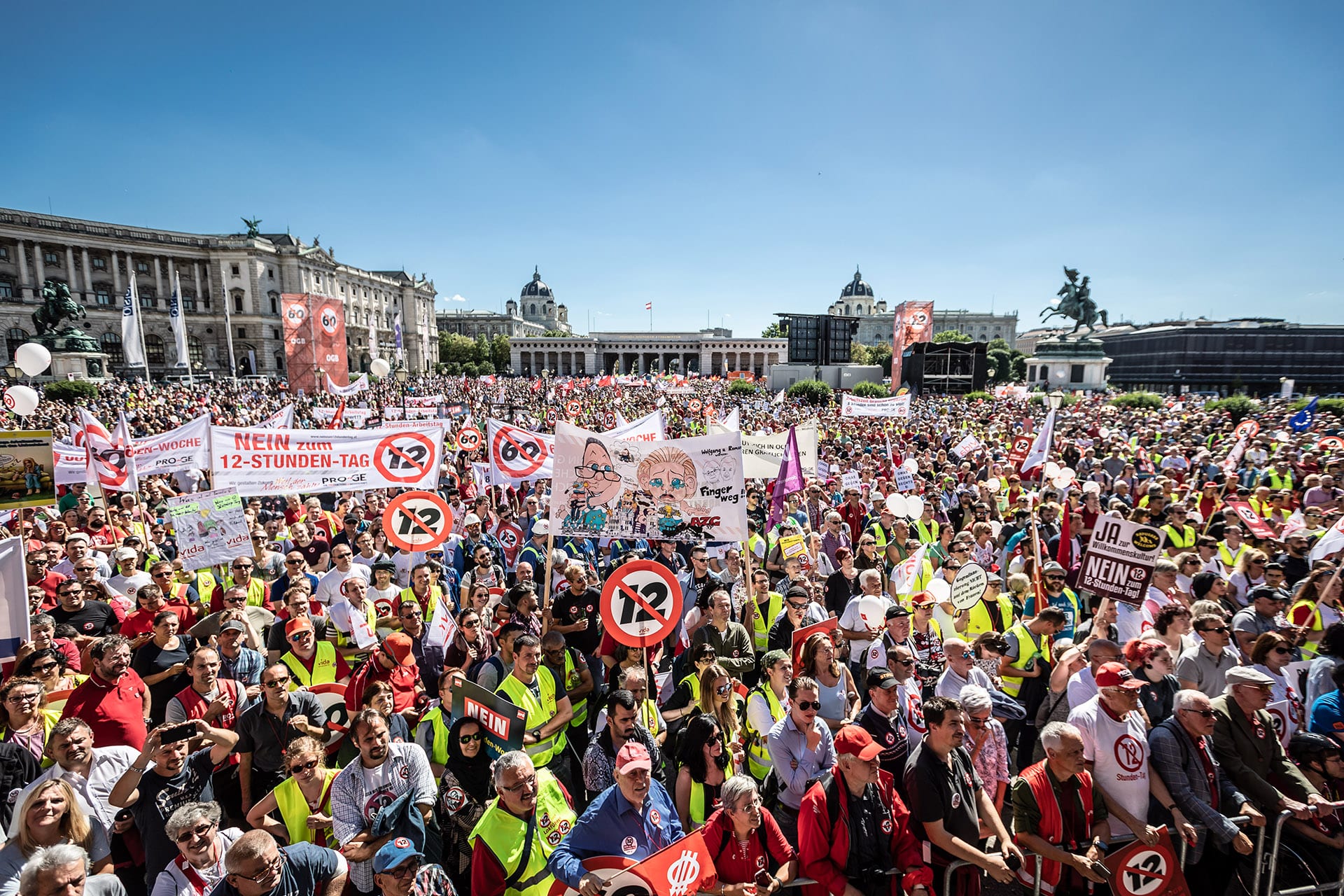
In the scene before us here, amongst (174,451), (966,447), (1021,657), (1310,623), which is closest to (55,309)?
(174,451)

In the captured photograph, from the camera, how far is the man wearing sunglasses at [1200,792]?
3441 mm

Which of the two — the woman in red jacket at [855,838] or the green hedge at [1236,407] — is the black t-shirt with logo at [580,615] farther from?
the green hedge at [1236,407]

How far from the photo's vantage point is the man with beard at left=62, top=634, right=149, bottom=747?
393cm

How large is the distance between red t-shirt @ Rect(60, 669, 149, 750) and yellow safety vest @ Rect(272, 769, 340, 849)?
1292 millimetres

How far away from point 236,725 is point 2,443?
17.5 ft

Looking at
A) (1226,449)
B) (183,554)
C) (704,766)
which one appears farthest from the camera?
(1226,449)

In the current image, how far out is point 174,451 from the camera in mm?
10203

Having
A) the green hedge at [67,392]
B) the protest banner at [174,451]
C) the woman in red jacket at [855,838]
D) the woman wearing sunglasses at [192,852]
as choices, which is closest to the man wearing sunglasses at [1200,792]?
the woman in red jacket at [855,838]

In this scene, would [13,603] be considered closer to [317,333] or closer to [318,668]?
[318,668]

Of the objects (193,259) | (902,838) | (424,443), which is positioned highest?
(193,259)

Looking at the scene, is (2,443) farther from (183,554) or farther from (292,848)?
(292,848)

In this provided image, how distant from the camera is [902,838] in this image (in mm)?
3223

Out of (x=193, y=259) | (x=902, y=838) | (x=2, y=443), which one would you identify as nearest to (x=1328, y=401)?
(x=902, y=838)

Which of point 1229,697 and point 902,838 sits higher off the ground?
point 1229,697
